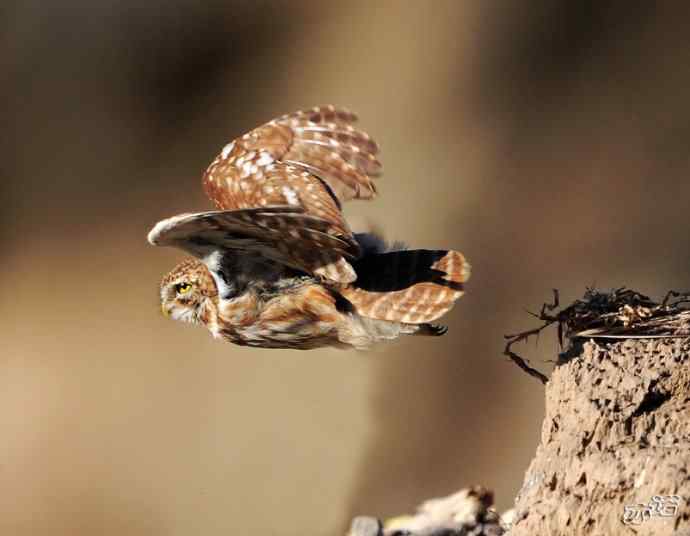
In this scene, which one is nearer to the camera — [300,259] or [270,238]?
[270,238]

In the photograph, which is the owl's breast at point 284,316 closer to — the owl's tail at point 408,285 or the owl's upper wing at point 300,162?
the owl's tail at point 408,285

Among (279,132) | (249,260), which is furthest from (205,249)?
(279,132)

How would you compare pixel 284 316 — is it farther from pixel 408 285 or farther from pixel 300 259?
pixel 408 285

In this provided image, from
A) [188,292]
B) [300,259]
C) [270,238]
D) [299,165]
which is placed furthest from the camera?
[299,165]
